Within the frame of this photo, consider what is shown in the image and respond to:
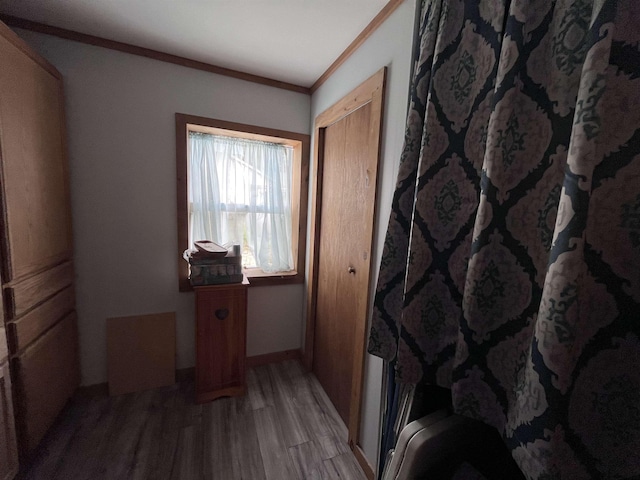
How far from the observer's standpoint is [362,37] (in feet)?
4.55

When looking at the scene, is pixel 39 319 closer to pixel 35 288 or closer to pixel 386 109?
pixel 35 288

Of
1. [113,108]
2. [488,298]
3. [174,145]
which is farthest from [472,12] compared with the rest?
[113,108]

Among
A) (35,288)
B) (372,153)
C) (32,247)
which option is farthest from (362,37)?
(35,288)

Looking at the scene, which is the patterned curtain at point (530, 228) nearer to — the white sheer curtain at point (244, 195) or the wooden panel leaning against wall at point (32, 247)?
the white sheer curtain at point (244, 195)

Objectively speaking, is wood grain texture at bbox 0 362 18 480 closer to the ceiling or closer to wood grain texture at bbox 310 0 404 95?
the ceiling

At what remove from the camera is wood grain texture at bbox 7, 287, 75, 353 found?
1180 mm

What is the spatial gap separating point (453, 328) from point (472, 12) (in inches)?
36.2

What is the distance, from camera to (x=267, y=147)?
83.6 inches

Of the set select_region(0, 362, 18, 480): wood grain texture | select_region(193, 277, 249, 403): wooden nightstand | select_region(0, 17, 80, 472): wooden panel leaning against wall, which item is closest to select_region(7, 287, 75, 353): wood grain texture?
select_region(0, 17, 80, 472): wooden panel leaning against wall

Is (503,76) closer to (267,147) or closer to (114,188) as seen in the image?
(267,147)

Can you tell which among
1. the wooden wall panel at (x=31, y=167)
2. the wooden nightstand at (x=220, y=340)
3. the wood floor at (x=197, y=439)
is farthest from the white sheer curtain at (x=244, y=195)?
the wood floor at (x=197, y=439)

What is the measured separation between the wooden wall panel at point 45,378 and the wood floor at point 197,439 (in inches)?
6.3

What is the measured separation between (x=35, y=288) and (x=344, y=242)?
1634 millimetres

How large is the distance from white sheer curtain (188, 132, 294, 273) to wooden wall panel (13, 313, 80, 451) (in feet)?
3.02
